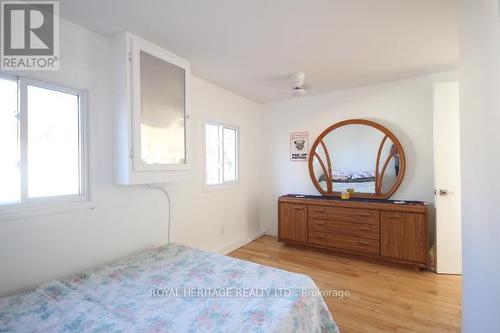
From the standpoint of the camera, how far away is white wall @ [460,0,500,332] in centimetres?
93

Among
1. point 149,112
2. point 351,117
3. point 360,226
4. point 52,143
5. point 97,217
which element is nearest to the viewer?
point 52,143

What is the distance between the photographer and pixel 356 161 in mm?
3379

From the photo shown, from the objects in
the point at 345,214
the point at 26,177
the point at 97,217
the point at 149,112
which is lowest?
the point at 345,214

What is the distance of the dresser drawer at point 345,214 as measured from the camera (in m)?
2.96

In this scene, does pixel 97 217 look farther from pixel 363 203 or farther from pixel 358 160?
pixel 358 160

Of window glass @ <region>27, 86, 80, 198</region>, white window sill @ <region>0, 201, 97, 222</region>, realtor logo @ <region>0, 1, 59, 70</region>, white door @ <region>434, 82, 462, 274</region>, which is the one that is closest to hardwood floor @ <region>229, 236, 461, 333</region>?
white door @ <region>434, 82, 462, 274</region>

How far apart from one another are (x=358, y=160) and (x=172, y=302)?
2998 millimetres

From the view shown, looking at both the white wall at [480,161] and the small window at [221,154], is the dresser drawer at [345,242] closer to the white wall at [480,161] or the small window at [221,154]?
the small window at [221,154]

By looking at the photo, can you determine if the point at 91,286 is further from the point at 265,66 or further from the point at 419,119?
the point at 419,119

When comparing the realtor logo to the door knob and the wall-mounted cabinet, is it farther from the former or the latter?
the door knob

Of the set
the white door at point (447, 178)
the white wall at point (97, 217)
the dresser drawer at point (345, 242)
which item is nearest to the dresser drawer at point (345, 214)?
the dresser drawer at point (345, 242)

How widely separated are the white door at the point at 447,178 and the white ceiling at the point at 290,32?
17.5 inches

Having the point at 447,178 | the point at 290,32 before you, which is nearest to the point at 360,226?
the point at 447,178

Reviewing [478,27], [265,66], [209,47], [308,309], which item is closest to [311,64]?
[265,66]
